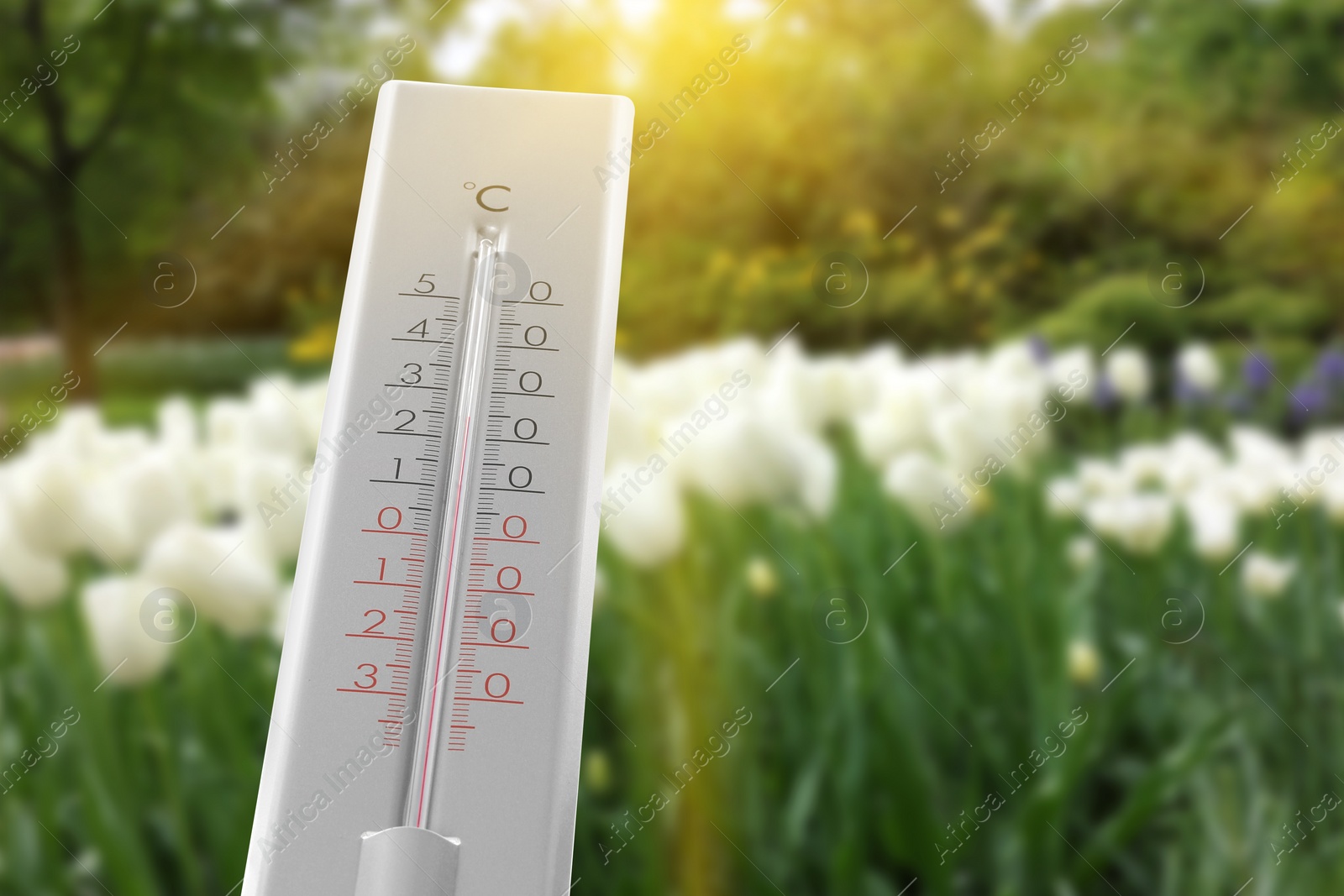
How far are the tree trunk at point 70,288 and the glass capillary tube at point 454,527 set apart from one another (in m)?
3.11

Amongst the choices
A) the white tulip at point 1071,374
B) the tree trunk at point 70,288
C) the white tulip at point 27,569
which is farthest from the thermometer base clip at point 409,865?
the tree trunk at point 70,288

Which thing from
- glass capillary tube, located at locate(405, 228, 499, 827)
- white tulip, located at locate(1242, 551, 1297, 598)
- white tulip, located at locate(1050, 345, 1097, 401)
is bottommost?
glass capillary tube, located at locate(405, 228, 499, 827)

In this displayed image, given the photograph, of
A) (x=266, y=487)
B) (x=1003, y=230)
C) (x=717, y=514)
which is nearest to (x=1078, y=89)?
(x=1003, y=230)

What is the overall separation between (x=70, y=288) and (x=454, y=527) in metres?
3.21

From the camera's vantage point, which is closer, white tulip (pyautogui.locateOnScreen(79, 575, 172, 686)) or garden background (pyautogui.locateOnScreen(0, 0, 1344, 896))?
white tulip (pyautogui.locateOnScreen(79, 575, 172, 686))

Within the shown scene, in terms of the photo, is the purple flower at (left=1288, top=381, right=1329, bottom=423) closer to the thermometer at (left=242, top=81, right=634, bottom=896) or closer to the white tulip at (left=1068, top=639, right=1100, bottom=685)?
the white tulip at (left=1068, top=639, right=1100, bottom=685)

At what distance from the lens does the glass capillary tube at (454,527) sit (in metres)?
0.38

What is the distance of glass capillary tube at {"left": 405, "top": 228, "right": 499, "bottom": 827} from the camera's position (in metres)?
0.38

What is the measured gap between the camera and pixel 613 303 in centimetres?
43

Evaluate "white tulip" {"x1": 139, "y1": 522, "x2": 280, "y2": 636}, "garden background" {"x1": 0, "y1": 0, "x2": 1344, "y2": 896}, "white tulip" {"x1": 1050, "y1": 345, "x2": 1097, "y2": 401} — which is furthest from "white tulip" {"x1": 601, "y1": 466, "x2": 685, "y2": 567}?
"white tulip" {"x1": 1050, "y1": 345, "x2": 1097, "y2": 401}

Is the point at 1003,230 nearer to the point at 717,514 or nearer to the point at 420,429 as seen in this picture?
the point at 717,514

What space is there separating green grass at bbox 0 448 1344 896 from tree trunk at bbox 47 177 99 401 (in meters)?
2.35

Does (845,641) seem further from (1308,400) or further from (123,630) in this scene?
(1308,400)

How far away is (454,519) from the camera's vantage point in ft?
1.33
